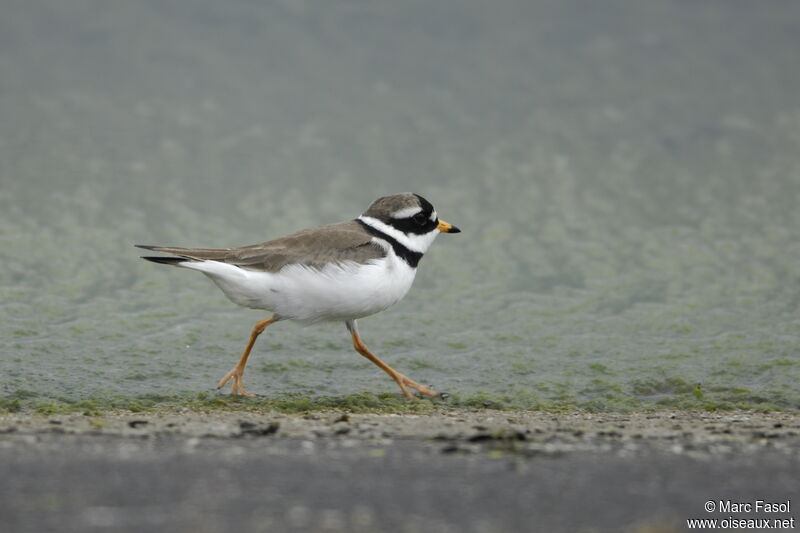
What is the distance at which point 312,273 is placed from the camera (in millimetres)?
8453

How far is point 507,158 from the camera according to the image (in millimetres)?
15273

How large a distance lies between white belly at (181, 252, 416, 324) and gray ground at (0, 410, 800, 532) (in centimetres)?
153

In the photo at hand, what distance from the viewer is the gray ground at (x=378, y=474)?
4777mm

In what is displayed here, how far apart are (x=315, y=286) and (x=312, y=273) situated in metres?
0.12

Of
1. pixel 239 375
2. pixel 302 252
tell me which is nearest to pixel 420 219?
pixel 302 252

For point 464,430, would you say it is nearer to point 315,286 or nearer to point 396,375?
point 315,286

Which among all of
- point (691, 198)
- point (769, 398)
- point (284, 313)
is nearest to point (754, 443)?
point (769, 398)

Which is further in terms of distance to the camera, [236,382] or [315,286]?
[236,382]

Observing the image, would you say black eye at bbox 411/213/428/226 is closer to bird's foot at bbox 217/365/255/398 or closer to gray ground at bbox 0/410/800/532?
bird's foot at bbox 217/365/255/398

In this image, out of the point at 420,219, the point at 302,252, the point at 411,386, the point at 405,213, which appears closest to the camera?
the point at 302,252

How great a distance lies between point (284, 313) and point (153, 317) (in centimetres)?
251

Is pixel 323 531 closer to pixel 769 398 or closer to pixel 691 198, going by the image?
pixel 769 398

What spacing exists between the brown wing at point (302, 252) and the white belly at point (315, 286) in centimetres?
6

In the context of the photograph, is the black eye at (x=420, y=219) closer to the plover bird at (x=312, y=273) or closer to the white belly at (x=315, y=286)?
the plover bird at (x=312, y=273)
